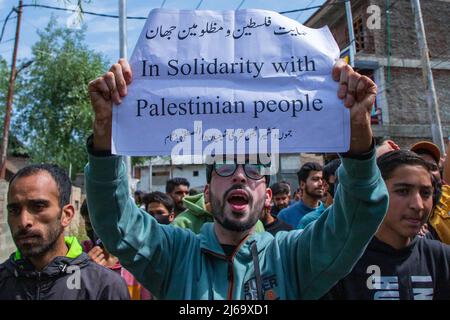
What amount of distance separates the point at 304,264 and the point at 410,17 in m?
21.1

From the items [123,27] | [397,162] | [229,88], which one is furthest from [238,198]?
[123,27]

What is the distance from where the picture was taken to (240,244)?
1.95 metres

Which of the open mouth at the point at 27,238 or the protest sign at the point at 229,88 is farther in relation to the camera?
the open mouth at the point at 27,238

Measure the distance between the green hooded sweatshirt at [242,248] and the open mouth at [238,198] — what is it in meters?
0.16

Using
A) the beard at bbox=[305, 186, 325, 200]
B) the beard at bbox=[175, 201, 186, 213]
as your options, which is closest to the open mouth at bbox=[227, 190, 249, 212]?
the beard at bbox=[305, 186, 325, 200]

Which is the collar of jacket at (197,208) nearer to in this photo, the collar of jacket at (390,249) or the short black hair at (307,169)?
the collar of jacket at (390,249)

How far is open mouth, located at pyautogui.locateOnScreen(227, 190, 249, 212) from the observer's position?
193 cm

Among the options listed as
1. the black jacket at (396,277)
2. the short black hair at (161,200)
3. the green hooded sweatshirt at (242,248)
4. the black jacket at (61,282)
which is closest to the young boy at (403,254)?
the black jacket at (396,277)

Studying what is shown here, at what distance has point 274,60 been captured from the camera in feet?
6.01

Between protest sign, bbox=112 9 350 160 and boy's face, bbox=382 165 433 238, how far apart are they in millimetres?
766

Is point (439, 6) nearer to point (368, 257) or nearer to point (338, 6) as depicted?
point (338, 6)

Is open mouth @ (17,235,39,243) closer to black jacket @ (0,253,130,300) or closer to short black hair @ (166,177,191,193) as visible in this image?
black jacket @ (0,253,130,300)

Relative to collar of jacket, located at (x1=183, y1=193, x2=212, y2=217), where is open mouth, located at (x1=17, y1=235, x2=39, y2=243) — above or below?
below

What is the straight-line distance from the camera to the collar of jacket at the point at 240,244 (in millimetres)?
1909
